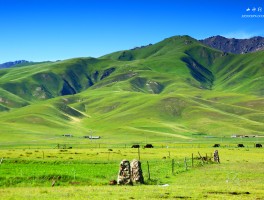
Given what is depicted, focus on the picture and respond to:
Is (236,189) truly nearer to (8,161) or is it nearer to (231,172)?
(231,172)

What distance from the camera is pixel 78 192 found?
122 ft

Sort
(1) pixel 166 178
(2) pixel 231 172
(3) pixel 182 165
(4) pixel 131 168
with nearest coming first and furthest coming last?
1. (4) pixel 131 168
2. (1) pixel 166 178
3. (2) pixel 231 172
4. (3) pixel 182 165

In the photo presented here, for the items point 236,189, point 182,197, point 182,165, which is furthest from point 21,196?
point 182,165

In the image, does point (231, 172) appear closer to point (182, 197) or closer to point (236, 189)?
point (236, 189)

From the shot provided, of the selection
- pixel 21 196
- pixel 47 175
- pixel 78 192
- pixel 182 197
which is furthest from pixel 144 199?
pixel 47 175

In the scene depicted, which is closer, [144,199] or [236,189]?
Result: [144,199]

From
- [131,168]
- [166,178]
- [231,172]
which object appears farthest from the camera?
[231,172]

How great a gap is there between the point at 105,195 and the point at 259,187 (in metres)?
17.2

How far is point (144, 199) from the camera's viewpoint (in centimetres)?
3312

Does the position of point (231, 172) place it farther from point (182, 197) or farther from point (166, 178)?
point (182, 197)

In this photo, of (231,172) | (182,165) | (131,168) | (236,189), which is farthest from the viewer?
(182,165)

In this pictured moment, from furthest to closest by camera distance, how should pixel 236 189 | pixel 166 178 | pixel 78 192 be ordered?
pixel 166 178
pixel 236 189
pixel 78 192

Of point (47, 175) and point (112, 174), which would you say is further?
point (112, 174)

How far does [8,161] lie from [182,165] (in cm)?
3125
